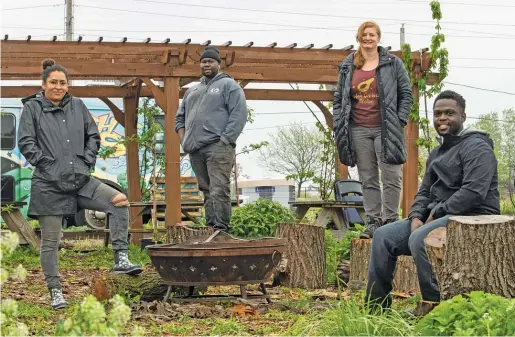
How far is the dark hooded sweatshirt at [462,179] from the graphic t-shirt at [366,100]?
225 centimetres

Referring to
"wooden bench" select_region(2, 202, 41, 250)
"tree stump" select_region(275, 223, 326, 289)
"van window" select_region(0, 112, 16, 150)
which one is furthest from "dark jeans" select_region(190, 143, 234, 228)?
"van window" select_region(0, 112, 16, 150)

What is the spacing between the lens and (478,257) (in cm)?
598

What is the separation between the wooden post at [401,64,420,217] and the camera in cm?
1541

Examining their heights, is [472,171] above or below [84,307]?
above

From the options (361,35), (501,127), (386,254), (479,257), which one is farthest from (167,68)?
(501,127)

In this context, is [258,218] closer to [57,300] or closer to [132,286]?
[132,286]

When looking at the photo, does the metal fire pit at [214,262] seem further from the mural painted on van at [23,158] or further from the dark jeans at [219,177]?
the mural painted on van at [23,158]

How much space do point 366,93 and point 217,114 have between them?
52.5 inches

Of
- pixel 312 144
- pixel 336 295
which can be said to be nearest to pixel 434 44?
pixel 336 295

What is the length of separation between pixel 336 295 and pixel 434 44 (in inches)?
236

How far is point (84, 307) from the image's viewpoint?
4.13 meters

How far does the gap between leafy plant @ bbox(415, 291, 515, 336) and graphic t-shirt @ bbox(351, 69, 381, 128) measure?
149 inches

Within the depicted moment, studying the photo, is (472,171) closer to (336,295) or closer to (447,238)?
(447,238)

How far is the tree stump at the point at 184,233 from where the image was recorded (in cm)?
961
